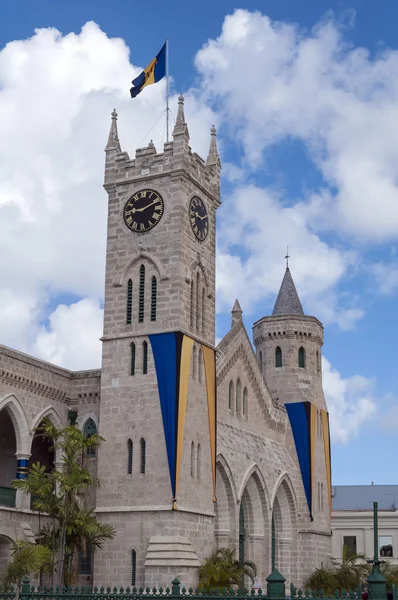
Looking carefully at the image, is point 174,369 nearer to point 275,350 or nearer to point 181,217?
point 181,217

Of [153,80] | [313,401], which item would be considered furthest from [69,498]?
[313,401]

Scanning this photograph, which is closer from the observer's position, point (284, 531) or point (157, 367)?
point (157, 367)

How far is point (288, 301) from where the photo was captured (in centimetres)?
5203

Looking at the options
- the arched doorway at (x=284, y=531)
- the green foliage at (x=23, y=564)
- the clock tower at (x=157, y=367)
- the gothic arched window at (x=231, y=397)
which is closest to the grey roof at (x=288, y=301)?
the gothic arched window at (x=231, y=397)

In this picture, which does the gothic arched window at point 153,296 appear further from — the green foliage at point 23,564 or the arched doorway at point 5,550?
the green foliage at point 23,564

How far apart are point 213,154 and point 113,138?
4874 mm

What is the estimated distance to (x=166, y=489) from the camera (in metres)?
32.4

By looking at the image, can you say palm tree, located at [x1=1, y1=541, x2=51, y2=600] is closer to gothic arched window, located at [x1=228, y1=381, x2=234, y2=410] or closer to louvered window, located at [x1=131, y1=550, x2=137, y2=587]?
louvered window, located at [x1=131, y1=550, x2=137, y2=587]

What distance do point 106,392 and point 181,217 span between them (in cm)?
772

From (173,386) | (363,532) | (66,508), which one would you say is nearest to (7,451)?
(66,508)

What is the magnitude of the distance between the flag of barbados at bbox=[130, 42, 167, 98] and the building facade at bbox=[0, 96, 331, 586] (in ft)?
6.33

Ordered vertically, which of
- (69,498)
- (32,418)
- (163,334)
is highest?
(163,334)

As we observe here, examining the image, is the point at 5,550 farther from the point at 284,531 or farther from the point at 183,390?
the point at 284,531

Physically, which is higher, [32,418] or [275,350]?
[275,350]
